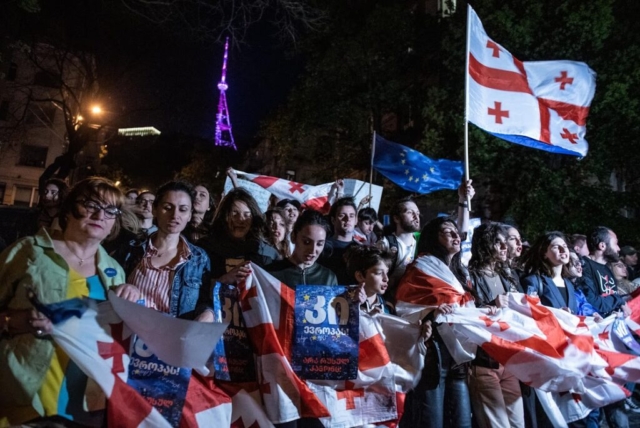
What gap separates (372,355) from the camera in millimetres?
3717

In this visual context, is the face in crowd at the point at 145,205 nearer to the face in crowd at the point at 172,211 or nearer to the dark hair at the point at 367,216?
the face in crowd at the point at 172,211

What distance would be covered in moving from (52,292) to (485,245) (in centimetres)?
361

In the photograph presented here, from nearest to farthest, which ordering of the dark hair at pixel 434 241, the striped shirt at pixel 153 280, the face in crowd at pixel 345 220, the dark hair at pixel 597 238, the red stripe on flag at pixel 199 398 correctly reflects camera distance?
1. the red stripe on flag at pixel 199 398
2. the striped shirt at pixel 153 280
3. the dark hair at pixel 434 241
4. the face in crowd at pixel 345 220
5. the dark hair at pixel 597 238

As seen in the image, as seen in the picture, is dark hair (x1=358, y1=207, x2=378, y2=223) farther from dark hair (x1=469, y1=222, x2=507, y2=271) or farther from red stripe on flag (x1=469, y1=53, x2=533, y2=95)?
red stripe on flag (x1=469, y1=53, x2=533, y2=95)

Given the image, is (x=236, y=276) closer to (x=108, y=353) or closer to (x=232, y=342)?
(x=232, y=342)

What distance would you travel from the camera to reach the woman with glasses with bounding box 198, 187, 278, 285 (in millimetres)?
3818

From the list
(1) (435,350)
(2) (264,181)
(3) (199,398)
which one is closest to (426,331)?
(1) (435,350)

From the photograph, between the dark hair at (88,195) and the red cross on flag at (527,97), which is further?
the red cross on flag at (527,97)

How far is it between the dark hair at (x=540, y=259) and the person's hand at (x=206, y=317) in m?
3.37

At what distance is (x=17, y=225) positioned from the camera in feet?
19.5

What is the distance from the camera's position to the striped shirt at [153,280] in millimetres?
3162

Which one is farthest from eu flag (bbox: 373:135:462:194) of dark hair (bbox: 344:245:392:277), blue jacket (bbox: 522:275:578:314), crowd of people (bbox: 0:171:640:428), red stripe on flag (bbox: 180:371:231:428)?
red stripe on flag (bbox: 180:371:231:428)

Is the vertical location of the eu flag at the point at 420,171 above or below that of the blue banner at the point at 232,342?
above

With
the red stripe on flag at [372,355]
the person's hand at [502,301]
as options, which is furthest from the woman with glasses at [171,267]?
the person's hand at [502,301]
